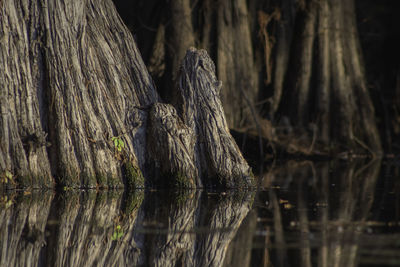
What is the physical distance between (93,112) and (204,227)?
3203 mm

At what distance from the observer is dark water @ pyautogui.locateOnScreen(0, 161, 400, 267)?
5.29 m

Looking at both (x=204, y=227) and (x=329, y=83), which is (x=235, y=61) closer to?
(x=329, y=83)

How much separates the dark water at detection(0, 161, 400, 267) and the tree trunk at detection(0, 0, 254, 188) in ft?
1.27

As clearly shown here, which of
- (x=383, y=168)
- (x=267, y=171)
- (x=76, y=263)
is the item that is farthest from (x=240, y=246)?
(x=383, y=168)

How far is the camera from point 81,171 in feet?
30.3

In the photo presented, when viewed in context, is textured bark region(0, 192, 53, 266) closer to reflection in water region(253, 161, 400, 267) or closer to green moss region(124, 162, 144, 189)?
green moss region(124, 162, 144, 189)

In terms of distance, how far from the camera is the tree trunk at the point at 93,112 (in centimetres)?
896

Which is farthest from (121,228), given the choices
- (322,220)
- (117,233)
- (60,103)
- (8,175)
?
(60,103)

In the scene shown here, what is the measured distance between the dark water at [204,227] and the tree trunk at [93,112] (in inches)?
15.2

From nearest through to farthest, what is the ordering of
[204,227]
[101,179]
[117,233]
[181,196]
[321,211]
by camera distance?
[117,233] < [204,227] < [321,211] < [181,196] < [101,179]

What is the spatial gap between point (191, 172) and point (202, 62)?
1.65 meters

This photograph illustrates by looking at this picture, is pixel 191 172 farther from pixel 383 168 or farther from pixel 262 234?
pixel 383 168

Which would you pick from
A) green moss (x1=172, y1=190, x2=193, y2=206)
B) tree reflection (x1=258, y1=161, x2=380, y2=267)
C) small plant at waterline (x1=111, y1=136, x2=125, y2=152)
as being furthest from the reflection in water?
small plant at waterline (x1=111, y1=136, x2=125, y2=152)

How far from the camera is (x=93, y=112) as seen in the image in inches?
371
